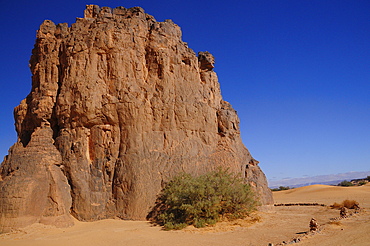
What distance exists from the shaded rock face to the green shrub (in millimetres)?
890

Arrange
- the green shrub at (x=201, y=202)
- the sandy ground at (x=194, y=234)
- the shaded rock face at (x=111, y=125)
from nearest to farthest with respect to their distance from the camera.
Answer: the sandy ground at (x=194, y=234) → the green shrub at (x=201, y=202) → the shaded rock face at (x=111, y=125)

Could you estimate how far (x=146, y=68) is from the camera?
17281 mm

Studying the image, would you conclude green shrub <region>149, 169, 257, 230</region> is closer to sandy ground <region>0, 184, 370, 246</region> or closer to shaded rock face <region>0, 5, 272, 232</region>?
sandy ground <region>0, 184, 370, 246</region>

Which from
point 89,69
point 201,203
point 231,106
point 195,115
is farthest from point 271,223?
point 89,69

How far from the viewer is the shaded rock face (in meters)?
13.8

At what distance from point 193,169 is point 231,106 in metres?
6.18

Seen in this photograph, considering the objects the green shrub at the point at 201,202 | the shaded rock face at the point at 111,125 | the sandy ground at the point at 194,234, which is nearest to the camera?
the sandy ground at the point at 194,234

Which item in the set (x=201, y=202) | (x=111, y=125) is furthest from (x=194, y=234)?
(x=111, y=125)

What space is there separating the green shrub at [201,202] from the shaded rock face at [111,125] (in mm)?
890

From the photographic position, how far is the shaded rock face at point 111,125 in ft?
45.1

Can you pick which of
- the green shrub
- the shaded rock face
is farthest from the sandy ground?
the shaded rock face

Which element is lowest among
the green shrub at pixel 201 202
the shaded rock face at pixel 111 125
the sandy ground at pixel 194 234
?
the sandy ground at pixel 194 234

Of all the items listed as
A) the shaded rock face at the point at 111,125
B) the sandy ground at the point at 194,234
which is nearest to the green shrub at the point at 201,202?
the sandy ground at the point at 194,234

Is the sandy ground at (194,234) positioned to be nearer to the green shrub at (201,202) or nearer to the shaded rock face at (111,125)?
the green shrub at (201,202)
